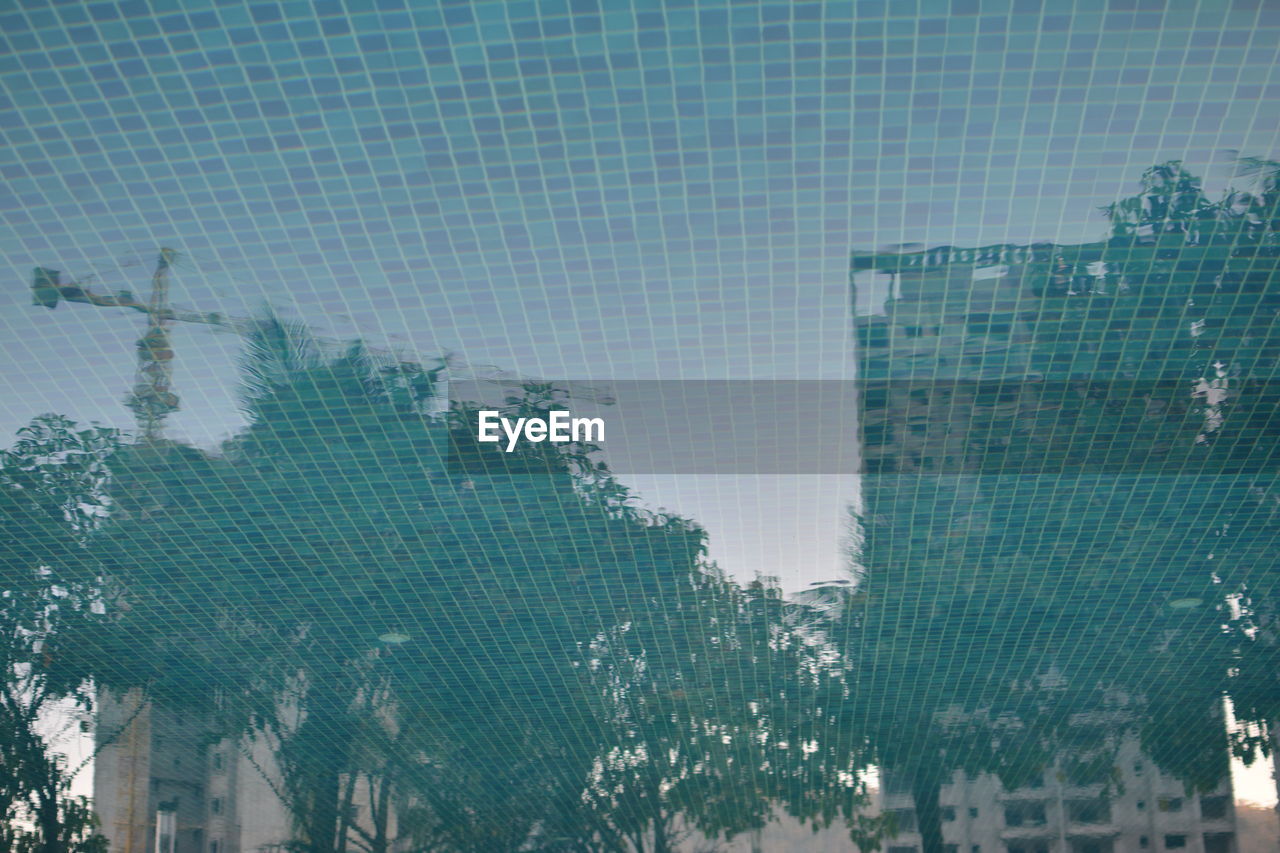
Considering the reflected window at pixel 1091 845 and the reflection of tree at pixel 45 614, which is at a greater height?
the reflection of tree at pixel 45 614

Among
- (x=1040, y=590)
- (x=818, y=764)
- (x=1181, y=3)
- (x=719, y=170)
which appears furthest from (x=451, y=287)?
(x=818, y=764)

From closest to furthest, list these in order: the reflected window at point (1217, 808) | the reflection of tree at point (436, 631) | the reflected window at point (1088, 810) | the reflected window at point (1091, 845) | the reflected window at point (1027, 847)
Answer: the reflection of tree at point (436, 631) → the reflected window at point (1217, 808) → the reflected window at point (1027, 847) → the reflected window at point (1088, 810) → the reflected window at point (1091, 845)

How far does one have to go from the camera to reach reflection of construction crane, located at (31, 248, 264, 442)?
7.20 meters

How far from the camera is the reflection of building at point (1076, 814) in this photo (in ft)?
41.8

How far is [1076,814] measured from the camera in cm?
1348

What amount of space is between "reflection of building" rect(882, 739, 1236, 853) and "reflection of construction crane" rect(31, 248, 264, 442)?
28.2ft

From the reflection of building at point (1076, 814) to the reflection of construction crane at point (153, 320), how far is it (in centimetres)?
859

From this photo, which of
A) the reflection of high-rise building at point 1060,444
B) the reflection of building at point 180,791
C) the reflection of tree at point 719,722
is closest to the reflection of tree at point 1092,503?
the reflection of high-rise building at point 1060,444

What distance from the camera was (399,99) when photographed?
6293 mm

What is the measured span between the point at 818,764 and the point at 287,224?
8344 millimetres

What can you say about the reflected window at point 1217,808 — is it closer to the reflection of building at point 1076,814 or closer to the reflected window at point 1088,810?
the reflection of building at point 1076,814

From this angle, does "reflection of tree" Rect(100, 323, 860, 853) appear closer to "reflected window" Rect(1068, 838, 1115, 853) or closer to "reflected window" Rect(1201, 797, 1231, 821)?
"reflected window" Rect(1068, 838, 1115, 853)

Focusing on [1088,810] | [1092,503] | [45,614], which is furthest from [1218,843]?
[45,614]

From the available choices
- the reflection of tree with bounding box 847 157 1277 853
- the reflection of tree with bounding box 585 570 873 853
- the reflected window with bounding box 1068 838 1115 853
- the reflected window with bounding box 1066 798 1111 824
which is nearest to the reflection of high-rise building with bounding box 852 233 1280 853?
the reflection of tree with bounding box 847 157 1277 853
